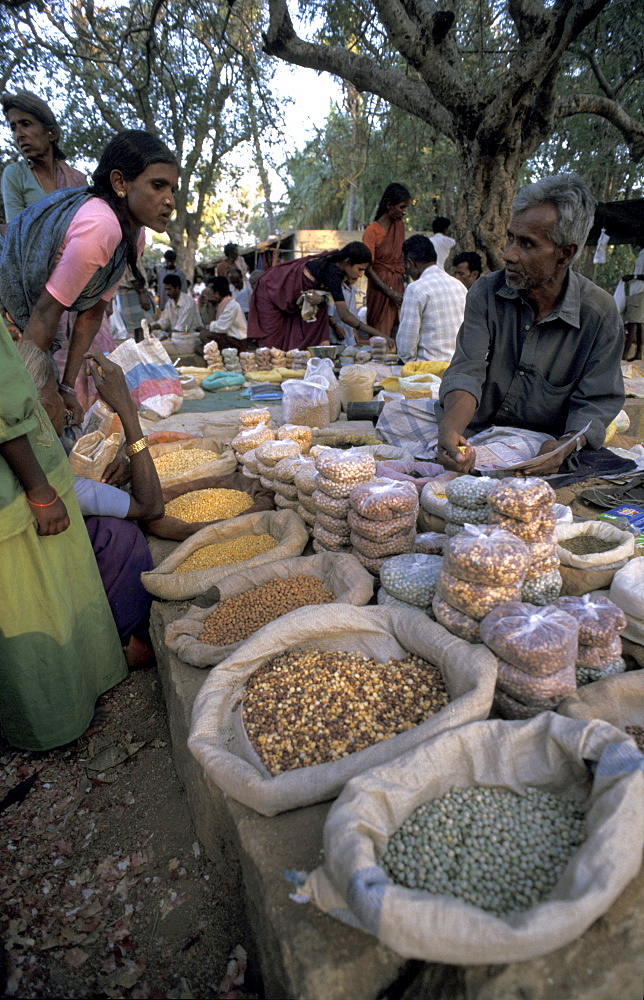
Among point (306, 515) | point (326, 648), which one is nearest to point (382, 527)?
point (326, 648)

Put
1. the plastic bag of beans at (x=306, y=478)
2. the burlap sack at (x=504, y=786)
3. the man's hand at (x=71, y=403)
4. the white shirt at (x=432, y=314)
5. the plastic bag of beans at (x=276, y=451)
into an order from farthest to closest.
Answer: the white shirt at (x=432, y=314), the plastic bag of beans at (x=276, y=451), the man's hand at (x=71, y=403), the plastic bag of beans at (x=306, y=478), the burlap sack at (x=504, y=786)

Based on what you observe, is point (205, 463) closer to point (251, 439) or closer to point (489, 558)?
point (251, 439)

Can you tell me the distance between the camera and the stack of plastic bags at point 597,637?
1.46 m

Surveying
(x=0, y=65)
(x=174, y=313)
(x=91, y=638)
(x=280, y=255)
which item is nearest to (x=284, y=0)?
(x=174, y=313)

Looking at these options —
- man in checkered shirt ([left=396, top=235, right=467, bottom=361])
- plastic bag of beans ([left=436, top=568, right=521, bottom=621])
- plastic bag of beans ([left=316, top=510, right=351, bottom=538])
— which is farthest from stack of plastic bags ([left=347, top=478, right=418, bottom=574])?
man in checkered shirt ([left=396, top=235, right=467, bottom=361])

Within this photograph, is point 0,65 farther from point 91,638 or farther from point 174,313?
point 91,638

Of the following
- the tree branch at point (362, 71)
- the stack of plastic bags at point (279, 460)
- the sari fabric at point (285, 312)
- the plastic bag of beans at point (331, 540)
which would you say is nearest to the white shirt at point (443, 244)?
the tree branch at point (362, 71)

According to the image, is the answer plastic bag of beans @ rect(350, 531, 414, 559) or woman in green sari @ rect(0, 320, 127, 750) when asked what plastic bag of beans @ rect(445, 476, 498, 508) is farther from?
woman in green sari @ rect(0, 320, 127, 750)

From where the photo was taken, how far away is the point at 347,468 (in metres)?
2.11

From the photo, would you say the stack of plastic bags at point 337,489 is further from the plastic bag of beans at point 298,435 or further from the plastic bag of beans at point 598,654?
the plastic bag of beans at point 598,654

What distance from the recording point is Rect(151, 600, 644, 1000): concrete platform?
2.96ft

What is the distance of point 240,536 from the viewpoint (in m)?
2.61

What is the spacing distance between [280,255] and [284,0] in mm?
12540

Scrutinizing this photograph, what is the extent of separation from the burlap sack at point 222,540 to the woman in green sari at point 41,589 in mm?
243
